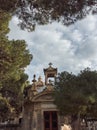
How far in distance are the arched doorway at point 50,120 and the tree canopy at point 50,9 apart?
21677 millimetres

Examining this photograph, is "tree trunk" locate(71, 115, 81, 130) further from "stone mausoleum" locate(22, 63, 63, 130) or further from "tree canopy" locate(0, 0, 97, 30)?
"tree canopy" locate(0, 0, 97, 30)

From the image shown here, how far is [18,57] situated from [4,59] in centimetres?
210

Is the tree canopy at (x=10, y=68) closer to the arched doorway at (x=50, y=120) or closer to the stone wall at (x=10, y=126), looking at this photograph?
the stone wall at (x=10, y=126)

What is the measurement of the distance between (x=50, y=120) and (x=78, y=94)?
10.2 meters

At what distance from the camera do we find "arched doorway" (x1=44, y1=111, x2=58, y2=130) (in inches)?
1323

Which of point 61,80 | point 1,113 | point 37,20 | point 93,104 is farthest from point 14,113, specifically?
point 37,20

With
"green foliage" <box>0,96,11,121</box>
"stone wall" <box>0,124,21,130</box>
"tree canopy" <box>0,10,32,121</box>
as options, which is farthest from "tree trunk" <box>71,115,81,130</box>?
"stone wall" <box>0,124,21,130</box>

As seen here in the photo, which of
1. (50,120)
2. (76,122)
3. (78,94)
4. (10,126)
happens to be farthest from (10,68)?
(10,126)

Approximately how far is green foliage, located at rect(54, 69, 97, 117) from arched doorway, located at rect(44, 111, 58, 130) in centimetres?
758

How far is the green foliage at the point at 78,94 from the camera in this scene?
80.1 ft

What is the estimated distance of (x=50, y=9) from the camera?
40.4 feet

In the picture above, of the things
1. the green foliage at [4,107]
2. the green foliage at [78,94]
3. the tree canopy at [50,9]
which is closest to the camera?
the tree canopy at [50,9]

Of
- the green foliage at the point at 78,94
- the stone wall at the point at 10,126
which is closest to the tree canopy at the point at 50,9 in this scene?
the green foliage at the point at 78,94

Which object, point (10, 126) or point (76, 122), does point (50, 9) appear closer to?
point (76, 122)
